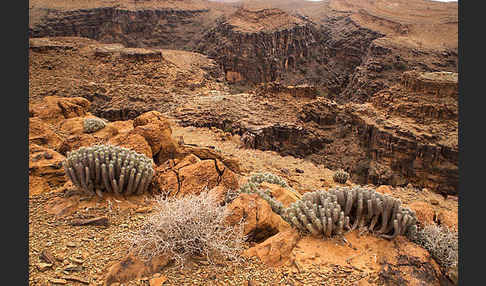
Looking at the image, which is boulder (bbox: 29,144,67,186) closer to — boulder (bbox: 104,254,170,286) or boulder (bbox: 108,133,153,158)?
boulder (bbox: 108,133,153,158)

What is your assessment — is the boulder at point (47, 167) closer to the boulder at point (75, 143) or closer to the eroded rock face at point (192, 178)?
the boulder at point (75, 143)

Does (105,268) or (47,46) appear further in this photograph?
(47,46)

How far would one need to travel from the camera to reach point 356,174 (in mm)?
14914

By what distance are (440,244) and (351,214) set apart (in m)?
1.06

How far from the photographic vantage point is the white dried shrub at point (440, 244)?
134 inches

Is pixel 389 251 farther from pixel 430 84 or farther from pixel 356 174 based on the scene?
pixel 430 84

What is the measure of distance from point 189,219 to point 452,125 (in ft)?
52.5

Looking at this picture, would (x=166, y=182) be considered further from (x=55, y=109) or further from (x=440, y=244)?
(x=55, y=109)

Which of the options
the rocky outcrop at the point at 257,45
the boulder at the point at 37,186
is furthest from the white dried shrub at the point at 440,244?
the rocky outcrop at the point at 257,45

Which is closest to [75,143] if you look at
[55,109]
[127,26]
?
[55,109]

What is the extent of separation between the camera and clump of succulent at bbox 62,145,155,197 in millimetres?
4457

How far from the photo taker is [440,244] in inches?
141

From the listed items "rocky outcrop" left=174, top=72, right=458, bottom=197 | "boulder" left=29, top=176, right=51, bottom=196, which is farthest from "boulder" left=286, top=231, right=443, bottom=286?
"rocky outcrop" left=174, top=72, right=458, bottom=197

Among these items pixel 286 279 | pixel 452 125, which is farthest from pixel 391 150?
pixel 286 279
